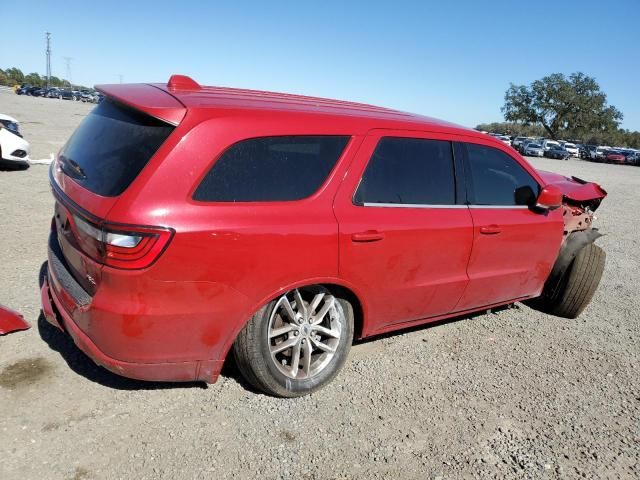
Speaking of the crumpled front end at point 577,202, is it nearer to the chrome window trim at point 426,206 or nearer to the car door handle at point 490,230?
the chrome window trim at point 426,206

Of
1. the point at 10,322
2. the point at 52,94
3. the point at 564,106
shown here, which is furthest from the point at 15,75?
the point at 10,322

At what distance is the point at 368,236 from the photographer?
2.99 m

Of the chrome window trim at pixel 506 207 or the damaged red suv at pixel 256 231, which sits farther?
the chrome window trim at pixel 506 207

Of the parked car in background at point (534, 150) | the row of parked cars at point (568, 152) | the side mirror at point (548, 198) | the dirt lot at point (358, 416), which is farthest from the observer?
the row of parked cars at point (568, 152)

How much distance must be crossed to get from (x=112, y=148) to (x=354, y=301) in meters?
1.67

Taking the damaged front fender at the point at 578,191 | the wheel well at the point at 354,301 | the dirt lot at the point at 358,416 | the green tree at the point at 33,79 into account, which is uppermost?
the damaged front fender at the point at 578,191

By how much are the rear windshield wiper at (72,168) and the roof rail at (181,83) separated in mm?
706

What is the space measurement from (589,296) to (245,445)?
3583 mm

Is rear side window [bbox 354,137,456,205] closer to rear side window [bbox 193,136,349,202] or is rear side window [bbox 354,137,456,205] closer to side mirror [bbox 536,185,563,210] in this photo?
rear side window [bbox 193,136,349,202]

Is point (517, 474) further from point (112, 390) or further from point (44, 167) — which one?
point (44, 167)

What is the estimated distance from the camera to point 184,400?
9.66 feet

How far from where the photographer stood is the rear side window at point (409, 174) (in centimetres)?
309

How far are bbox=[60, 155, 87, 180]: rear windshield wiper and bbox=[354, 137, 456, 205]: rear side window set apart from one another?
154cm

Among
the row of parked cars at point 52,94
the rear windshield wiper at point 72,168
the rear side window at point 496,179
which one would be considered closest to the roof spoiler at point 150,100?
the rear windshield wiper at point 72,168
